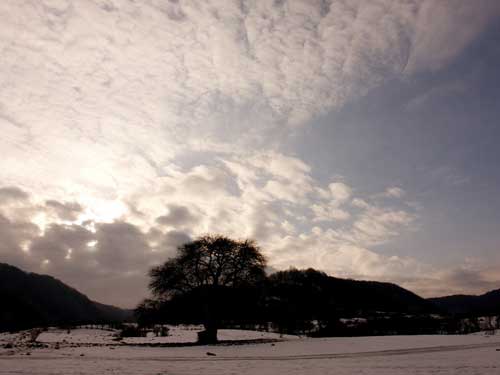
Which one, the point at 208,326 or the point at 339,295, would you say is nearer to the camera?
the point at 208,326

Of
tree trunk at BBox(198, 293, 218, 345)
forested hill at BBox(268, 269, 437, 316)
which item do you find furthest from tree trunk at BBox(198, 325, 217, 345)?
forested hill at BBox(268, 269, 437, 316)

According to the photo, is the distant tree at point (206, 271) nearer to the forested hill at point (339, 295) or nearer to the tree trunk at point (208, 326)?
the tree trunk at point (208, 326)

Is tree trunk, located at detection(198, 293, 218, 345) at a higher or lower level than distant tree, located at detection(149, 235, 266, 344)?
lower

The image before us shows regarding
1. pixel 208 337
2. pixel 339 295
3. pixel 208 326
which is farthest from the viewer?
pixel 339 295

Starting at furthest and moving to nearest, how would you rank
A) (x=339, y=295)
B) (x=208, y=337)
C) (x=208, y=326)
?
1. (x=339, y=295)
2. (x=208, y=326)
3. (x=208, y=337)

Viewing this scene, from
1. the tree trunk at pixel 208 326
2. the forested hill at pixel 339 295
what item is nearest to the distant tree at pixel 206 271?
the tree trunk at pixel 208 326

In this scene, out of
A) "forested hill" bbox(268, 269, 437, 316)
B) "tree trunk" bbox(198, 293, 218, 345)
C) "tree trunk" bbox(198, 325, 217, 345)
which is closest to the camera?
"tree trunk" bbox(198, 325, 217, 345)

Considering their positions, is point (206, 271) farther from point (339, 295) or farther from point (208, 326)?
point (339, 295)

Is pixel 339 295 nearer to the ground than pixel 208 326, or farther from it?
farther from it

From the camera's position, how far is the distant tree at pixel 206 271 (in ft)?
122

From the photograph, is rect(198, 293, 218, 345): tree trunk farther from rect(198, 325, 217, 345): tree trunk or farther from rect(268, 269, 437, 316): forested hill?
rect(268, 269, 437, 316): forested hill

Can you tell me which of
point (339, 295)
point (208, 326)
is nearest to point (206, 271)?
point (208, 326)

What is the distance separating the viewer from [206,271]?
37375mm

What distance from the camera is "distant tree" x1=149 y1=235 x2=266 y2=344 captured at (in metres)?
37.2
